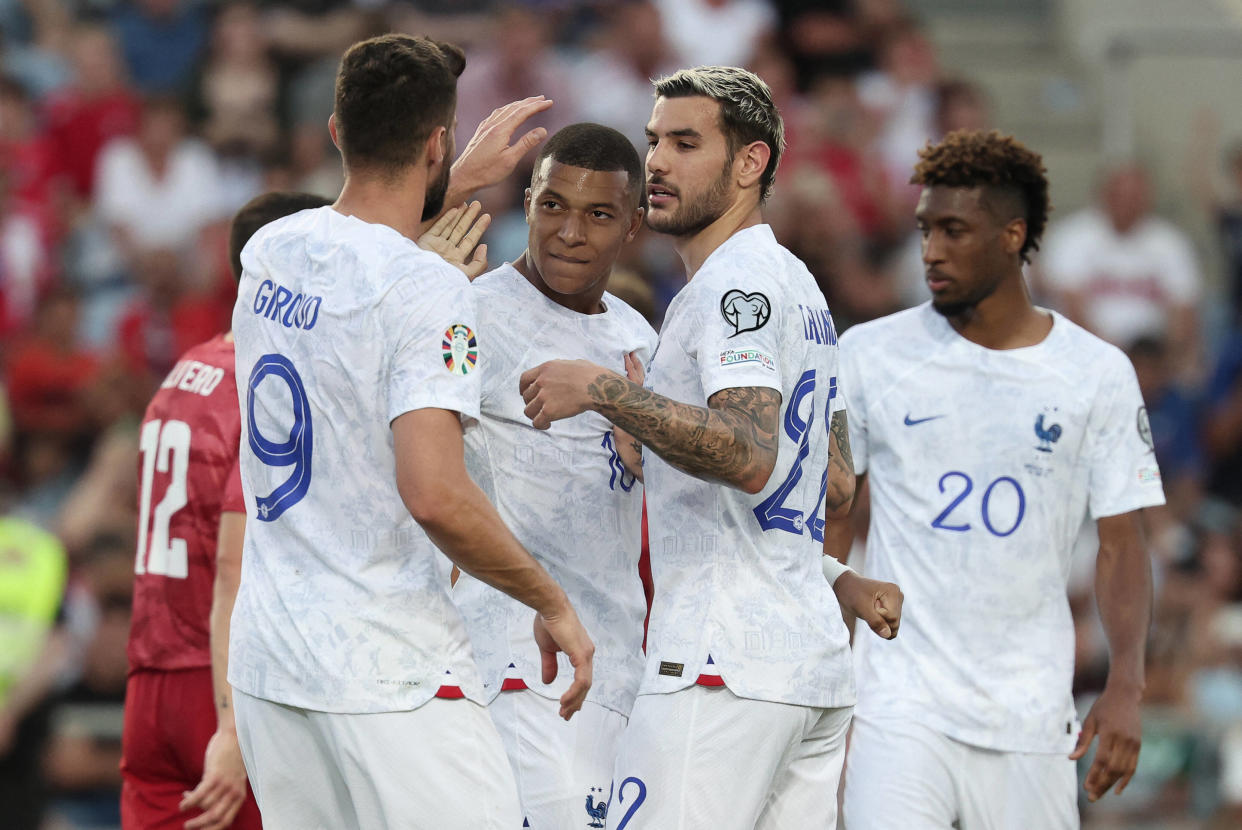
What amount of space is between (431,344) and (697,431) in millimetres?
660

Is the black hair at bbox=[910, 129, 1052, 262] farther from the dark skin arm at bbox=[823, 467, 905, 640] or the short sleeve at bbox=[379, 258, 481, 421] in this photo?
the short sleeve at bbox=[379, 258, 481, 421]

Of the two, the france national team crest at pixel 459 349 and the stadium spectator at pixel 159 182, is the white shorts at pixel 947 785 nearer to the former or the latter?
the france national team crest at pixel 459 349

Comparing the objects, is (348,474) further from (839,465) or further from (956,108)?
(956,108)

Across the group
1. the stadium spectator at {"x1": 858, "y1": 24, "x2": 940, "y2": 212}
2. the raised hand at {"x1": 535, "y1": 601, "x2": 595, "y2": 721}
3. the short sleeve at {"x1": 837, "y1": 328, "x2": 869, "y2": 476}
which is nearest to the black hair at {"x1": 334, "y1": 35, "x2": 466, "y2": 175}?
the raised hand at {"x1": 535, "y1": 601, "x2": 595, "y2": 721}

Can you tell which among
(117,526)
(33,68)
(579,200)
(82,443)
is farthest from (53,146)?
(579,200)

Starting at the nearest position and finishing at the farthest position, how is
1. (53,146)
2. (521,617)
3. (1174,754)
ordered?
(521,617), (1174,754), (53,146)

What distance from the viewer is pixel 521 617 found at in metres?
4.85

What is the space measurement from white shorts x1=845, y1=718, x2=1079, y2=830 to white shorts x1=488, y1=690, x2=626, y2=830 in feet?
3.17

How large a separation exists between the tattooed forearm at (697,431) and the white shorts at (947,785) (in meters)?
1.62

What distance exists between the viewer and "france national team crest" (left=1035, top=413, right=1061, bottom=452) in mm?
5539

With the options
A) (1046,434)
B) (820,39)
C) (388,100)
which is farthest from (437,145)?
(820,39)

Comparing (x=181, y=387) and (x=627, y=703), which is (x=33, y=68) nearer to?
(x=181, y=387)

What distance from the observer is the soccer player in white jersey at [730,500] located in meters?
4.03

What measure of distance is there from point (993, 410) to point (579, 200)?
64.3 inches
